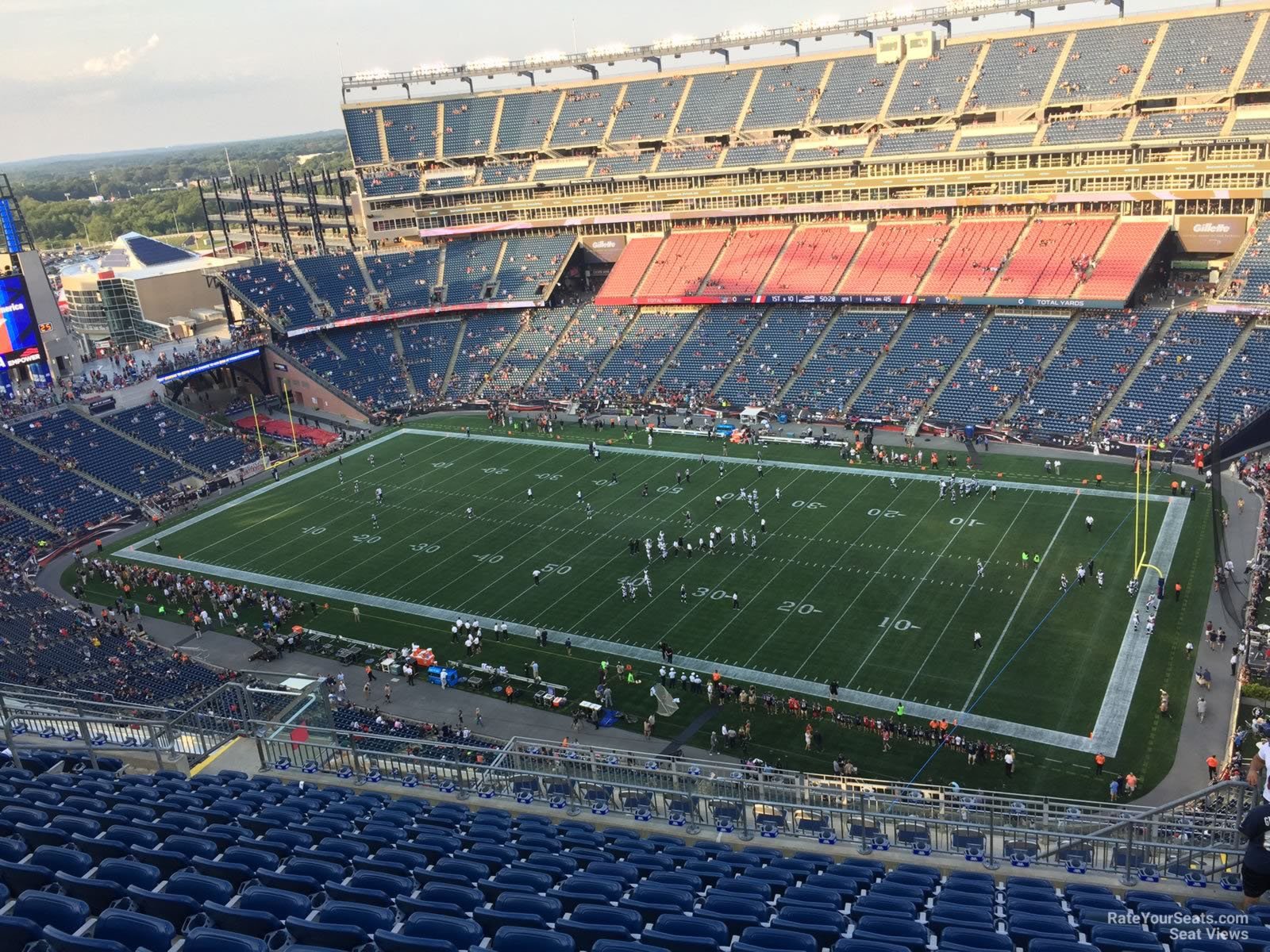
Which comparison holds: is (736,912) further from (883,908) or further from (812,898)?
(883,908)

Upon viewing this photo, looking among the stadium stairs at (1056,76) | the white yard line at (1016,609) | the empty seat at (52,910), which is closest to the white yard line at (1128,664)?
the white yard line at (1016,609)

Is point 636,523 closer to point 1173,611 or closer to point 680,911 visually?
point 1173,611

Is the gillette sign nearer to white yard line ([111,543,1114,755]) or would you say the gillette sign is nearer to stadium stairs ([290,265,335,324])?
white yard line ([111,543,1114,755])

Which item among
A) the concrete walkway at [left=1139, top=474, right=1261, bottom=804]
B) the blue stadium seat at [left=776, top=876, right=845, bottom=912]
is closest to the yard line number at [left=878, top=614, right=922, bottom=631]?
the concrete walkway at [left=1139, top=474, right=1261, bottom=804]

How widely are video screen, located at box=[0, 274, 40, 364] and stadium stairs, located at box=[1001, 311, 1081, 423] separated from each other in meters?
51.0

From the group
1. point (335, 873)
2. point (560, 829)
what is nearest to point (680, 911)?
point (335, 873)

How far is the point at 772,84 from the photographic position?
73.4 meters

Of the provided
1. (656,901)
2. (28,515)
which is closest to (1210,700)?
(656,901)

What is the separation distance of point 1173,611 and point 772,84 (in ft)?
178

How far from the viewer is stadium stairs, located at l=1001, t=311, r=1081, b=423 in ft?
165

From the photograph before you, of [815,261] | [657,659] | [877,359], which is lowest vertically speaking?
[657,659]

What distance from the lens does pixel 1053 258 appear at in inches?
2258

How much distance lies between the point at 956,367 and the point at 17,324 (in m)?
50.2

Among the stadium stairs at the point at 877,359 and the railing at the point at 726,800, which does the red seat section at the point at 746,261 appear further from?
the railing at the point at 726,800
